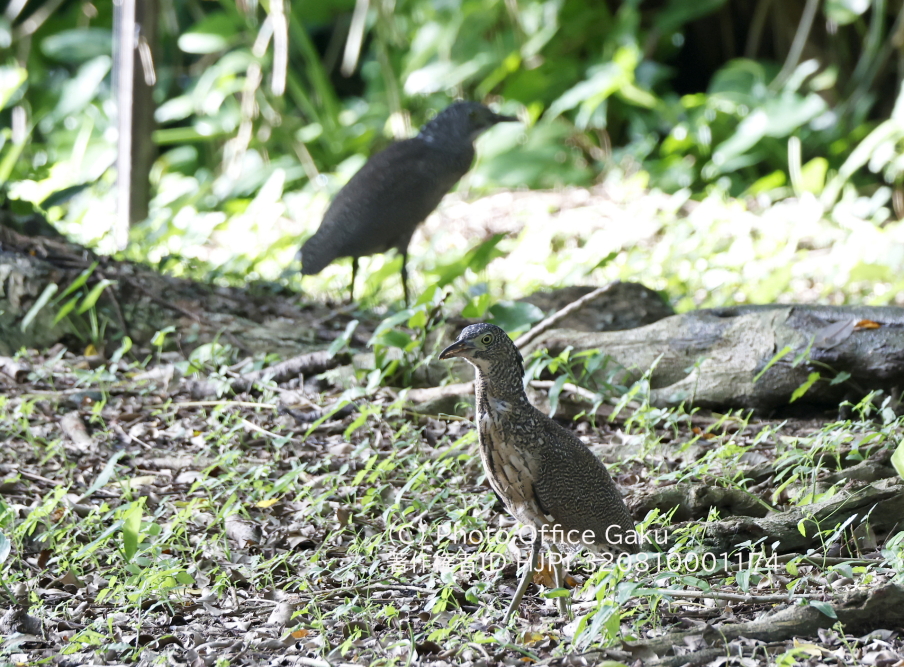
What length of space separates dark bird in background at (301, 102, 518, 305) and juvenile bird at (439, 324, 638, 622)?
9.04 ft

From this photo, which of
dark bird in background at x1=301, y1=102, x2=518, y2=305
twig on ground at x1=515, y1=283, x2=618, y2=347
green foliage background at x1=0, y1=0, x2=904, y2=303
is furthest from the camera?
green foliage background at x1=0, y1=0, x2=904, y2=303

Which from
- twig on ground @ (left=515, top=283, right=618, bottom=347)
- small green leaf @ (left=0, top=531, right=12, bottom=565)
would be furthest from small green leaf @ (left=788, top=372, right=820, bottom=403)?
small green leaf @ (left=0, top=531, right=12, bottom=565)

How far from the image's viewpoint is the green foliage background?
8375 mm

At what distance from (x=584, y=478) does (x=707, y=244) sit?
513 centimetres

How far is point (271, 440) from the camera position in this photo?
375 centimetres

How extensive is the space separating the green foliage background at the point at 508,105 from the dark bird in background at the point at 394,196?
162 centimetres

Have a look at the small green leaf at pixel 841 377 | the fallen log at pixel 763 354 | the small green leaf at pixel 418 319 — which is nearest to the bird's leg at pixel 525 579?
the fallen log at pixel 763 354

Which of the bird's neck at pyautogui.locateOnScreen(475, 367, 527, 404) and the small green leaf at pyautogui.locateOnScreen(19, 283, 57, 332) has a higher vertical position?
the small green leaf at pyautogui.locateOnScreen(19, 283, 57, 332)

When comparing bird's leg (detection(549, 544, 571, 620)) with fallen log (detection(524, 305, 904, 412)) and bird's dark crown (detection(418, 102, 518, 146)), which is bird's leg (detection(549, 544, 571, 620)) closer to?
fallen log (detection(524, 305, 904, 412))

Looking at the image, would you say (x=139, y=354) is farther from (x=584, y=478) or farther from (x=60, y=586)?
(x=584, y=478)

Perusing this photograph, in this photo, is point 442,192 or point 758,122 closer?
point 442,192

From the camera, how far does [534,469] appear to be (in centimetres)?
266

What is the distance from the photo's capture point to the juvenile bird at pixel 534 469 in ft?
8.74

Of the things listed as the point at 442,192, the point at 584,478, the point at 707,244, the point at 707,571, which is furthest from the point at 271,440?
the point at 707,244
